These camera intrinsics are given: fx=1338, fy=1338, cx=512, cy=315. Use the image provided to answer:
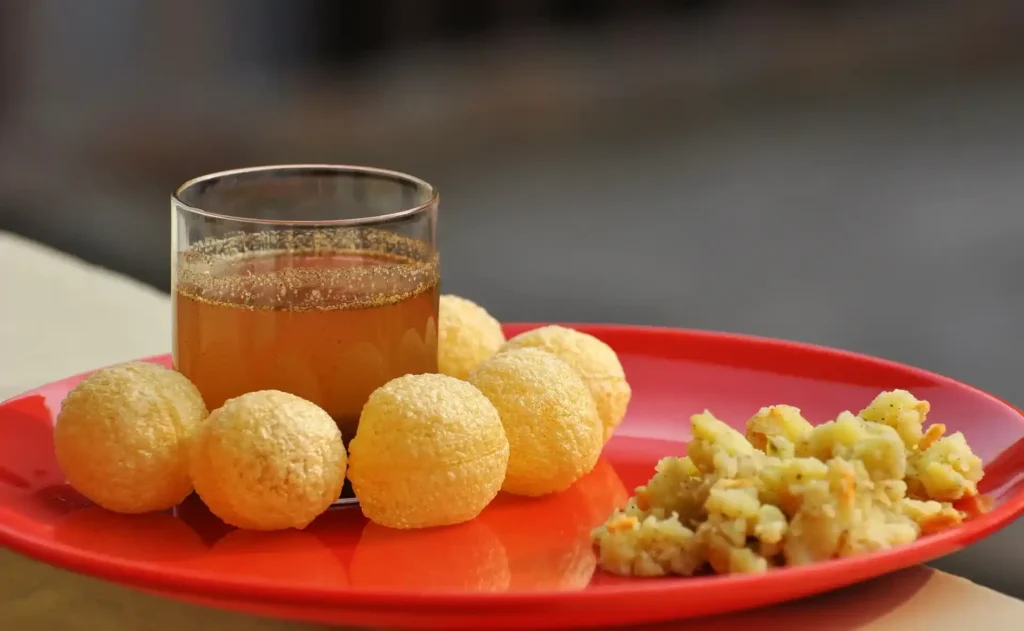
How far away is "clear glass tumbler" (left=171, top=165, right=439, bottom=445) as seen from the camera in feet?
3.05

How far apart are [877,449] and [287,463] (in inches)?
14.3

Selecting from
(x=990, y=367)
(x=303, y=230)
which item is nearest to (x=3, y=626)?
(x=303, y=230)

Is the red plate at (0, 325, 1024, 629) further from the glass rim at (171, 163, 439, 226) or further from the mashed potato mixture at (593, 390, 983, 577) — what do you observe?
the glass rim at (171, 163, 439, 226)

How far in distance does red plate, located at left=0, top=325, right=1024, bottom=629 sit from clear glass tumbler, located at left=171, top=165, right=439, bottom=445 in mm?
95

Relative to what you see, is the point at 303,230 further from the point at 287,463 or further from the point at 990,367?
the point at 990,367

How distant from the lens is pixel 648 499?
847 millimetres

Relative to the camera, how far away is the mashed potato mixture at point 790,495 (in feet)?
2.52

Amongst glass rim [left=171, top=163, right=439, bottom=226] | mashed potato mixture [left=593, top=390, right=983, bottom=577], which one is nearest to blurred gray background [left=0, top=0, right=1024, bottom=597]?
mashed potato mixture [left=593, top=390, right=983, bottom=577]

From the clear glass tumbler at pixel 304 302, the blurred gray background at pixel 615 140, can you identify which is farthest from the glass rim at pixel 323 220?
the blurred gray background at pixel 615 140

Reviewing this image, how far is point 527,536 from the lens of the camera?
90 centimetres

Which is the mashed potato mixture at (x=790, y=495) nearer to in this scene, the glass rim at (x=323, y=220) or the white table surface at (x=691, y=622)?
the white table surface at (x=691, y=622)

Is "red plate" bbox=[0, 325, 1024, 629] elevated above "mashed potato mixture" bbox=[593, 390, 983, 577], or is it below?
below

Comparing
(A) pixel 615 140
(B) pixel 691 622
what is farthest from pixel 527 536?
(A) pixel 615 140

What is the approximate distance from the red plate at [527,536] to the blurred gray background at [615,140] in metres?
0.67
